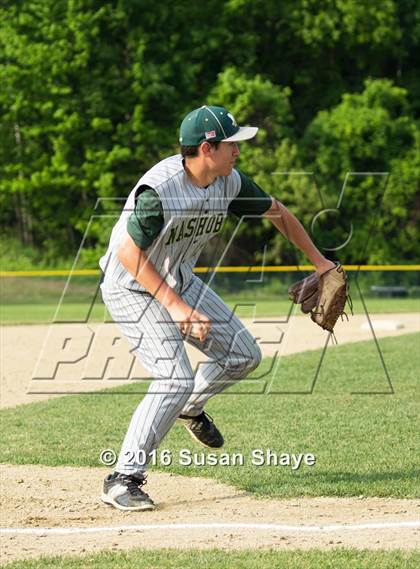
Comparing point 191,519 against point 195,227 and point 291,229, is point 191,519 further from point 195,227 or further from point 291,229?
point 291,229

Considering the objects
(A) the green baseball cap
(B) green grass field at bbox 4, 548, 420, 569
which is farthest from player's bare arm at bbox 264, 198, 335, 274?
(B) green grass field at bbox 4, 548, 420, 569

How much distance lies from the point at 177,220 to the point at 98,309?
687 inches

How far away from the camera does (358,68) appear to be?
35.4 meters

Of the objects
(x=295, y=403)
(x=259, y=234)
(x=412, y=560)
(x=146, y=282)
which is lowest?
(x=259, y=234)

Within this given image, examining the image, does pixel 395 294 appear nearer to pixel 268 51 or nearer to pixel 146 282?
pixel 268 51

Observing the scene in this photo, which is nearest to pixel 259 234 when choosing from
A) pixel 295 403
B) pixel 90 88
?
pixel 90 88

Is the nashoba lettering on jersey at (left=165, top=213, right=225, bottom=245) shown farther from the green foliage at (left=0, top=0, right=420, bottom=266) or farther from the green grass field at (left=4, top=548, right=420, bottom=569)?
the green foliage at (left=0, top=0, right=420, bottom=266)

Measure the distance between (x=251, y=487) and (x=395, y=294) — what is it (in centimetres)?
1960

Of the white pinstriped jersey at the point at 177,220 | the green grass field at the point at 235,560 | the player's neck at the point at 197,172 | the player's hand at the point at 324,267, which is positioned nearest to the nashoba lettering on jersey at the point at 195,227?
the white pinstriped jersey at the point at 177,220

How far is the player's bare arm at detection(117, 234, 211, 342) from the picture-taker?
5000 mm

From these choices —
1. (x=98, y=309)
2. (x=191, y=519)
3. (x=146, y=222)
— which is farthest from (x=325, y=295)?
(x=98, y=309)

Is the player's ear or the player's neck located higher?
the player's ear

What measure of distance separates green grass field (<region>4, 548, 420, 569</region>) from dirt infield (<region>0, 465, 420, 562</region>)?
13 centimetres

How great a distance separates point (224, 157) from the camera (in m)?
5.41
